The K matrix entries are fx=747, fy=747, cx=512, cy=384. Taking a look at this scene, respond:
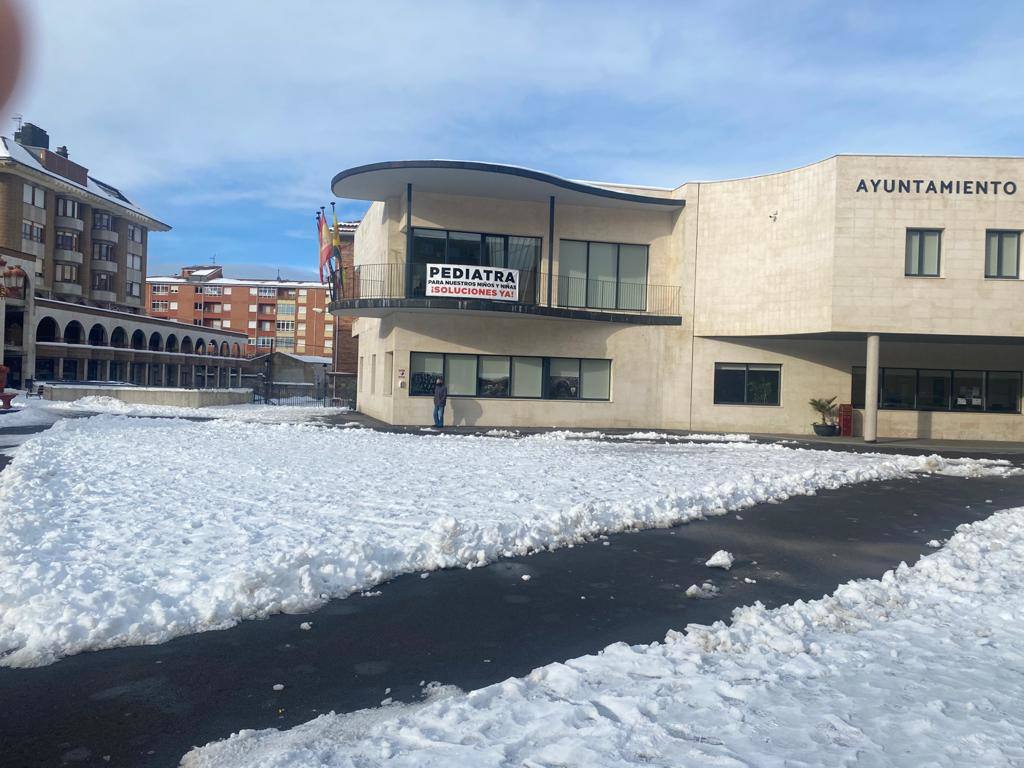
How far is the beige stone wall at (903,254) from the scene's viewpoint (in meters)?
26.2

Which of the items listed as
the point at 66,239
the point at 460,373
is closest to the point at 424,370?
the point at 460,373

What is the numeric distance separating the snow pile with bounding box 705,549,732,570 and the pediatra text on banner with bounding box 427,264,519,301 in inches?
744

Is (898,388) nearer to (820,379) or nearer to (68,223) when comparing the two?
Answer: (820,379)

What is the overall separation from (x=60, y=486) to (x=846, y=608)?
11.0m

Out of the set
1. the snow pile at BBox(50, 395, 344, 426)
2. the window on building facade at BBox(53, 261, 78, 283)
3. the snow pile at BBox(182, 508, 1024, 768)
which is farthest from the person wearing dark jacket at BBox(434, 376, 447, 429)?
the window on building facade at BBox(53, 261, 78, 283)

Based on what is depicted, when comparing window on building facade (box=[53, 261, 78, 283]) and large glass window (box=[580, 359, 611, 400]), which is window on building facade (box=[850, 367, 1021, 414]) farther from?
window on building facade (box=[53, 261, 78, 283])

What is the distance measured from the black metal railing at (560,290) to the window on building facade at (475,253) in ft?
0.13

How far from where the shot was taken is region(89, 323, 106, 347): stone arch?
66312 millimetres

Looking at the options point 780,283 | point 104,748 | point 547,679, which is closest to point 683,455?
point 780,283

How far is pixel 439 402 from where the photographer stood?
2672 centimetres

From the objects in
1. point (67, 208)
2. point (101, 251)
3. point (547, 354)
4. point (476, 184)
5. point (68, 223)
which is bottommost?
point (547, 354)

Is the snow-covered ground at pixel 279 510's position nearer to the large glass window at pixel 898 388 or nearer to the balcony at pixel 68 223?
the large glass window at pixel 898 388

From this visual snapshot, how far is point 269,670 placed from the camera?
5.17 meters

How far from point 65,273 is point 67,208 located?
22.6ft
